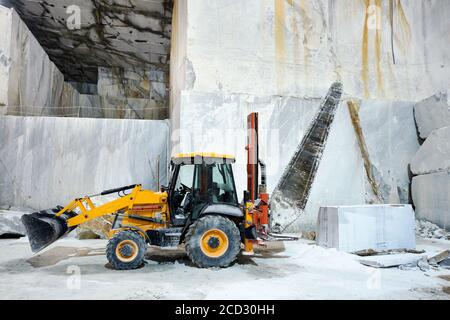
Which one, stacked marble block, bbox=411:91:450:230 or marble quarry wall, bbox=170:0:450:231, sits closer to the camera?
stacked marble block, bbox=411:91:450:230

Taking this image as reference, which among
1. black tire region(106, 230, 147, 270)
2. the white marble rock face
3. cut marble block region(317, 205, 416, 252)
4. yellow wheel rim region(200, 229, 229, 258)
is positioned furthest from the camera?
the white marble rock face

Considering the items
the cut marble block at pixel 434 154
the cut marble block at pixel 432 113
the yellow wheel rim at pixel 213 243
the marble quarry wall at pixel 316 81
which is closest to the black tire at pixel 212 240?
the yellow wheel rim at pixel 213 243

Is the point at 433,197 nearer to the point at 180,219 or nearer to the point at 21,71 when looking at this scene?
the point at 180,219

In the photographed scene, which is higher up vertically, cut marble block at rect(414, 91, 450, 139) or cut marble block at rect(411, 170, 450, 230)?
cut marble block at rect(414, 91, 450, 139)

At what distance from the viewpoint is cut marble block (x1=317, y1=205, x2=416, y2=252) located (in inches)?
239

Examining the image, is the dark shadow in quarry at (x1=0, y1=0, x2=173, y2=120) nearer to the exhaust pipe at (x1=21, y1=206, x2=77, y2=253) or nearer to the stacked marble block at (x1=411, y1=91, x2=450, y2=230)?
the stacked marble block at (x1=411, y1=91, x2=450, y2=230)

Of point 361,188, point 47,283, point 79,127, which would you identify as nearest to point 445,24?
point 361,188

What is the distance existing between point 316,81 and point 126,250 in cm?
706

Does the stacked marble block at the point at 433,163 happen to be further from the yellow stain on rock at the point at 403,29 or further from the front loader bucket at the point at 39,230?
the front loader bucket at the point at 39,230

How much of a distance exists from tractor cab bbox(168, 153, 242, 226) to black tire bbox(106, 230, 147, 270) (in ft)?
2.15

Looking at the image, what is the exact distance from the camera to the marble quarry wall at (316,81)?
8.80 metres

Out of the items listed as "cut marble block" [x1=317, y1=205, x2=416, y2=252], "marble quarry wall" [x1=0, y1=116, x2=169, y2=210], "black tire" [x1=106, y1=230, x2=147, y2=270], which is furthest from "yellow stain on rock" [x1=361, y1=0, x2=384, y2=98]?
"black tire" [x1=106, y1=230, x2=147, y2=270]

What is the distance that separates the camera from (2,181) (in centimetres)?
975

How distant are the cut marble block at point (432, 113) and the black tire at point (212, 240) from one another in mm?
7212
